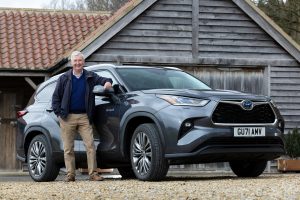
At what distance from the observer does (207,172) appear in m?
19.2

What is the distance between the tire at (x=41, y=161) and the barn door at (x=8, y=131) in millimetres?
9010

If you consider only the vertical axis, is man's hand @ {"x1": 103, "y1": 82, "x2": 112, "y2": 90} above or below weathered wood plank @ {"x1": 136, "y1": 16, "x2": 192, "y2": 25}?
below

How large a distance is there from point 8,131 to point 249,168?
37.4ft

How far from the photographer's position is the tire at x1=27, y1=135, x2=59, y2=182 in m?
12.0

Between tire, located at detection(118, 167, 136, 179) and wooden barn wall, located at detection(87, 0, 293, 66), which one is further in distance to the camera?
wooden barn wall, located at detection(87, 0, 293, 66)

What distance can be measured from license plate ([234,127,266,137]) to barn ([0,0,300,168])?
9159 millimetres

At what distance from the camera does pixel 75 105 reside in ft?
37.1

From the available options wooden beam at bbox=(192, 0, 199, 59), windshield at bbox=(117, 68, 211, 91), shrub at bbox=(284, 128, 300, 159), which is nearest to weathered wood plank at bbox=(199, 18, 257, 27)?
wooden beam at bbox=(192, 0, 199, 59)

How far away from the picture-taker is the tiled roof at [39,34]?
20062 millimetres

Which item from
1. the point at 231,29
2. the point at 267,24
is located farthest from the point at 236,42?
the point at 267,24

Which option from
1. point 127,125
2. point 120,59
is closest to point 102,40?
point 120,59

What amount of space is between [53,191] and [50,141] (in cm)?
325

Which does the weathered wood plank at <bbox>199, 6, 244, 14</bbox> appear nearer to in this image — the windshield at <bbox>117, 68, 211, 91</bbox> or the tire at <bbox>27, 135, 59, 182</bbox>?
the windshield at <bbox>117, 68, 211, 91</bbox>

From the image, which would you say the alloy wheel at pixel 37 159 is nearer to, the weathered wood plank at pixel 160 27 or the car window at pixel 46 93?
the car window at pixel 46 93
